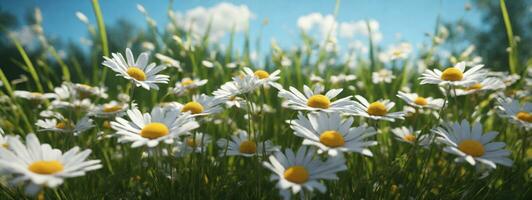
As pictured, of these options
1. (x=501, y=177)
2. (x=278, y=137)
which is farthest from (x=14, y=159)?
(x=501, y=177)

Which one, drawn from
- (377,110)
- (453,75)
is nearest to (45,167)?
(377,110)

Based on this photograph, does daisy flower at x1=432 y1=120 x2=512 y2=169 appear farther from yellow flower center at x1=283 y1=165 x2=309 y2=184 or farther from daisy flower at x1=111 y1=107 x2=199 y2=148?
daisy flower at x1=111 y1=107 x2=199 y2=148

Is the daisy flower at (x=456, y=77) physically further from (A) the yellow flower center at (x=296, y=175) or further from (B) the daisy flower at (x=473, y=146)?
(A) the yellow flower center at (x=296, y=175)

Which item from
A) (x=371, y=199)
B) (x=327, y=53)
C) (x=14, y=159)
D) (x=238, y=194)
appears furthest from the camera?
(x=327, y=53)

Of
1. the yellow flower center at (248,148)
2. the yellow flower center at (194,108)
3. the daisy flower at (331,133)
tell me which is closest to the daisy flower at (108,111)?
the yellow flower center at (194,108)

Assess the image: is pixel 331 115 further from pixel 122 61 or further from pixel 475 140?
pixel 122 61

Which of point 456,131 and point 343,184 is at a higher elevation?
point 456,131
